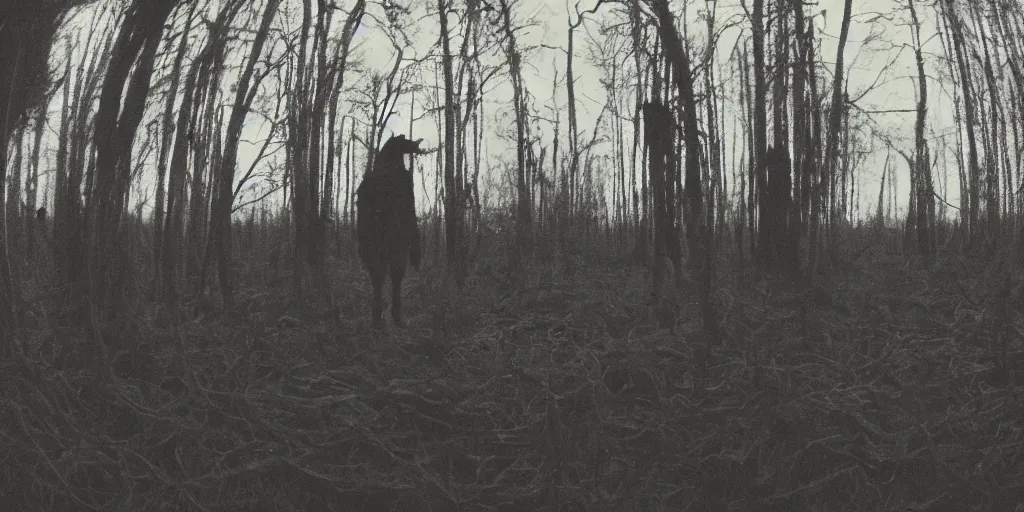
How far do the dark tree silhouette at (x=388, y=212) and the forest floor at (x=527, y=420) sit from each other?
72 cm

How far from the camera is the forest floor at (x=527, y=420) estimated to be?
3082 millimetres

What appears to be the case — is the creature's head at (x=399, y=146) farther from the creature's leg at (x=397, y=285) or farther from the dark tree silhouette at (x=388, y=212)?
the creature's leg at (x=397, y=285)

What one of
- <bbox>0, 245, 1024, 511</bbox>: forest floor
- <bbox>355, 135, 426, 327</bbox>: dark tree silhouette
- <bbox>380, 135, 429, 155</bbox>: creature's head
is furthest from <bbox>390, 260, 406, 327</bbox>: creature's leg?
<bbox>380, 135, 429, 155</bbox>: creature's head

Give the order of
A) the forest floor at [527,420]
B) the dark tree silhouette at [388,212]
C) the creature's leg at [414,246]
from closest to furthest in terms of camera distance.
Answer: the forest floor at [527,420] < the dark tree silhouette at [388,212] < the creature's leg at [414,246]

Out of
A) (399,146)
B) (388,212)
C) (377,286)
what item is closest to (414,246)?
(388,212)

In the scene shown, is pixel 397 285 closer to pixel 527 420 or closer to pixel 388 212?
pixel 388 212

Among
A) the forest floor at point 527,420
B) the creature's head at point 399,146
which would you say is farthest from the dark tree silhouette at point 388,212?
the forest floor at point 527,420

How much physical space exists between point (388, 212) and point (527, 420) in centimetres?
248

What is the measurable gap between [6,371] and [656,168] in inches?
203

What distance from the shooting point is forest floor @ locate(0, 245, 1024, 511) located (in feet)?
10.1

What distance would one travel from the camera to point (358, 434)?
11.6 feet

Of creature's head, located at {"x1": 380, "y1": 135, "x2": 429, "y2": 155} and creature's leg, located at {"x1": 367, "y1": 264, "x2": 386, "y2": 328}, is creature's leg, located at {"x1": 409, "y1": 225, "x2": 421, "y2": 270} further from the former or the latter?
creature's head, located at {"x1": 380, "y1": 135, "x2": 429, "y2": 155}

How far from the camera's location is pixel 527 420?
12.5ft

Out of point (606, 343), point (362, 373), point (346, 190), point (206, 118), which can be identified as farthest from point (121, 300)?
point (346, 190)
